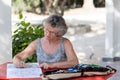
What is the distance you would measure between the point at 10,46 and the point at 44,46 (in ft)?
5.87

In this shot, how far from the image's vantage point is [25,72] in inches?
113

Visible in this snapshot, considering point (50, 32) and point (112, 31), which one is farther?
point (112, 31)

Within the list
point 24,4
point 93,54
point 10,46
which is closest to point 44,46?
point 10,46

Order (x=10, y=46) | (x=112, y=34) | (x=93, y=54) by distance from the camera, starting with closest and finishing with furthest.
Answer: (x=10, y=46) → (x=112, y=34) → (x=93, y=54)

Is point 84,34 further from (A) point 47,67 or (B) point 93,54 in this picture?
(A) point 47,67

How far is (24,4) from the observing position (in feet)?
71.8

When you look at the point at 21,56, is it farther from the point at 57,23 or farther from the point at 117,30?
the point at 117,30

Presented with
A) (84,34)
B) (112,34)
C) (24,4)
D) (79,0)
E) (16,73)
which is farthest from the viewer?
(79,0)

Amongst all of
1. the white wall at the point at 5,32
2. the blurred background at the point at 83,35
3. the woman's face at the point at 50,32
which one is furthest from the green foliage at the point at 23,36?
the woman's face at the point at 50,32

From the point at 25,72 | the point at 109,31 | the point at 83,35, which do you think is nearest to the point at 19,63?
the point at 25,72

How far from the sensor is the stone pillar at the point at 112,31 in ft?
26.1

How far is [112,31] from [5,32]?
11.4 feet

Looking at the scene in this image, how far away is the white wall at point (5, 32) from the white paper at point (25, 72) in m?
1.95

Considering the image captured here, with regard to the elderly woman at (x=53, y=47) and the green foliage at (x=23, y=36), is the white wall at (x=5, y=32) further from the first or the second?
the elderly woman at (x=53, y=47)
